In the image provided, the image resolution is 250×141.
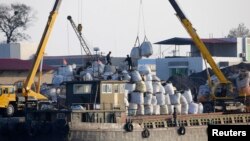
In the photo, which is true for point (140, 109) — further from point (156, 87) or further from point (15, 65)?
point (15, 65)

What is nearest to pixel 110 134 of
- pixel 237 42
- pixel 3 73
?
pixel 3 73

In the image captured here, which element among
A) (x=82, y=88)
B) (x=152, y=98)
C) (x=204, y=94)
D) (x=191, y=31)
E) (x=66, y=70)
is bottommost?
(x=204, y=94)

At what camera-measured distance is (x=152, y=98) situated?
49125mm

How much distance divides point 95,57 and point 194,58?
2347cm

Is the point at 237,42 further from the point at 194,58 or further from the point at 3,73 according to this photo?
the point at 3,73

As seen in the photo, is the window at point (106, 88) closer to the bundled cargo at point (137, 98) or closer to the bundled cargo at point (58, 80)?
the bundled cargo at point (137, 98)

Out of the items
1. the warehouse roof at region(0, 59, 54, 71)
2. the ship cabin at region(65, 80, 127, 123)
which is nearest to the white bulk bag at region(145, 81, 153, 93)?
the ship cabin at region(65, 80, 127, 123)

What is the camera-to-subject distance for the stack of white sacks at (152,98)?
48.0m

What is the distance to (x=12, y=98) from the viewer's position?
5122 centimetres

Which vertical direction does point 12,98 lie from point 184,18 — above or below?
below

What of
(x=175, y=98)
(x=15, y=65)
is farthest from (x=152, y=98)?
(x=15, y=65)

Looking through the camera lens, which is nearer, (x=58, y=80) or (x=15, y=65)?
(x=58, y=80)

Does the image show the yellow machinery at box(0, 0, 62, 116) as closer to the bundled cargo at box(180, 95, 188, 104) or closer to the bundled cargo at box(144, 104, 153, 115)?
the bundled cargo at box(144, 104, 153, 115)

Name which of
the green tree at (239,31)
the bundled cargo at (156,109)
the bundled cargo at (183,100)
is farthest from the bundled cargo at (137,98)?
the green tree at (239,31)
